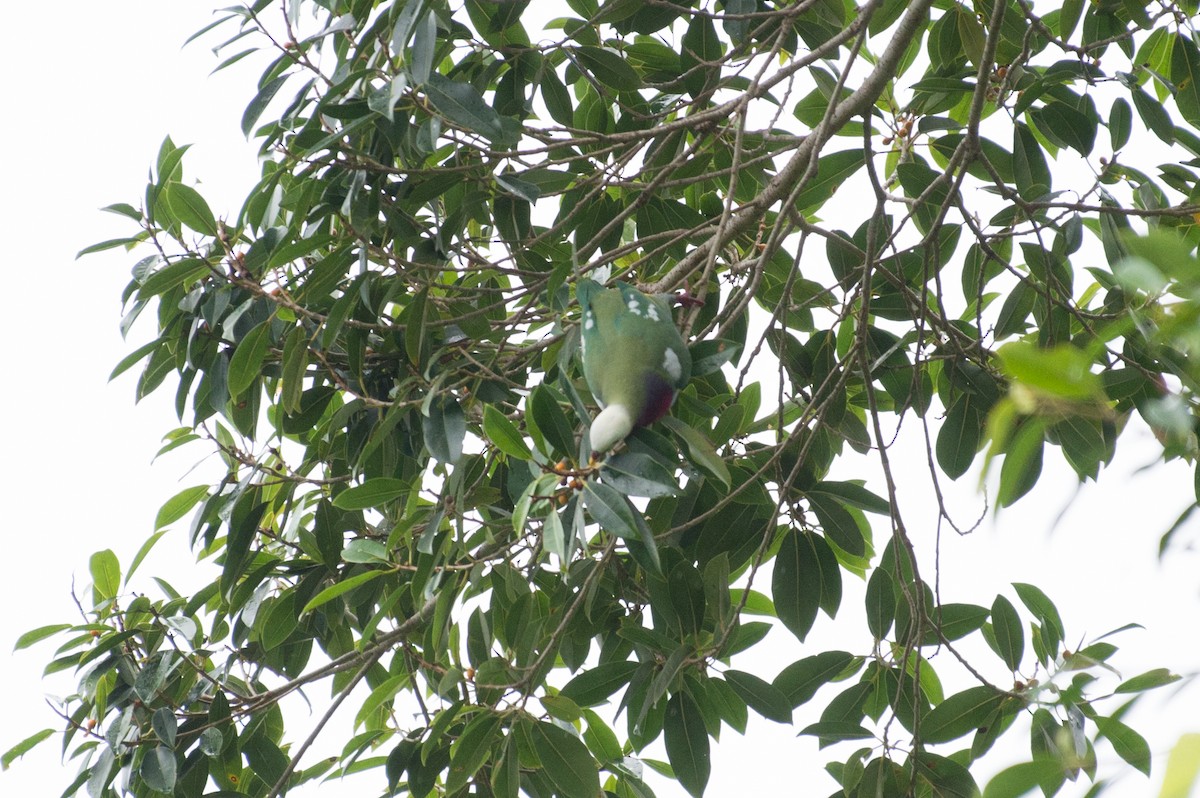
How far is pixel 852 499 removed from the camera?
202cm

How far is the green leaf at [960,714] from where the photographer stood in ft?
6.55

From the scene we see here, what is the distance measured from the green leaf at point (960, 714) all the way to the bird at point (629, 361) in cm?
90

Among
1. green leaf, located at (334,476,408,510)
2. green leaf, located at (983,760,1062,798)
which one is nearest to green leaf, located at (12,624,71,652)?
green leaf, located at (334,476,408,510)

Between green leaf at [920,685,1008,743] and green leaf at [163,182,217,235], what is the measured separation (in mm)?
1665

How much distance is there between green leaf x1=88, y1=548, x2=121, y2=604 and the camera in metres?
2.44

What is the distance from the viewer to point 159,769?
2.10 meters

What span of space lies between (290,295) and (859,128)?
1373 millimetres

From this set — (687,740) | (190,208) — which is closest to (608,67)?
(190,208)

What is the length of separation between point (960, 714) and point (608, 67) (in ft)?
4.86

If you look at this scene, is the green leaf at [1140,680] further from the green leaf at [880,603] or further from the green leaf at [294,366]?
the green leaf at [294,366]

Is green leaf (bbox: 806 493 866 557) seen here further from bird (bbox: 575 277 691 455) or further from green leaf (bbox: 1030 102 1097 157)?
green leaf (bbox: 1030 102 1097 157)

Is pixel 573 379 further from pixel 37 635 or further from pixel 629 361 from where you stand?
pixel 37 635

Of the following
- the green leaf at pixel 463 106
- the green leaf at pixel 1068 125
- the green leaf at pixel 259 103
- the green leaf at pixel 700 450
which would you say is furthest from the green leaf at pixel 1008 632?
the green leaf at pixel 259 103

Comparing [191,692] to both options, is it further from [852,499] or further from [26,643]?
[852,499]
